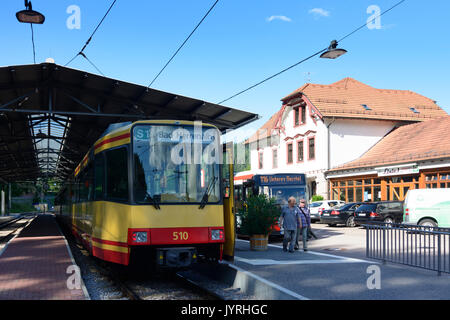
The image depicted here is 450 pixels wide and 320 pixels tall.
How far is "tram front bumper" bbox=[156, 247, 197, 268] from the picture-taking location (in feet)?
27.0

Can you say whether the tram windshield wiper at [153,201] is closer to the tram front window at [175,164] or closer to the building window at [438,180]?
the tram front window at [175,164]

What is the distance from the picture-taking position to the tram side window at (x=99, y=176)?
937 cm

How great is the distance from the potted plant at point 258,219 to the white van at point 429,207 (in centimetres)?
879

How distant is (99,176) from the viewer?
9.65 metres

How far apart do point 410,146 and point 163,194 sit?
2712cm

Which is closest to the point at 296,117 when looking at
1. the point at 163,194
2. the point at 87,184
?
the point at 87,184

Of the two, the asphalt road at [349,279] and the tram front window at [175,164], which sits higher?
the tram front window at [175,164]

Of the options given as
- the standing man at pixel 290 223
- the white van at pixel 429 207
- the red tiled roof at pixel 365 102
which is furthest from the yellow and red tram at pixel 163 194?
the red tiled roof at pixel 365 102

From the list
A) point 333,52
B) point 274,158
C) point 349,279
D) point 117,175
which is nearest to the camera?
point 349,279

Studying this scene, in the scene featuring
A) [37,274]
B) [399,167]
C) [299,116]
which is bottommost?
[37,274]

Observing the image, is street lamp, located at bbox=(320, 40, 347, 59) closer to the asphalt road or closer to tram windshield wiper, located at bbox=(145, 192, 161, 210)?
the asphalt road

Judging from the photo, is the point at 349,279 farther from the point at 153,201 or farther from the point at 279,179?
the point at 279,179

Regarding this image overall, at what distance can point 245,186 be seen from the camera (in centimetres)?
2038
